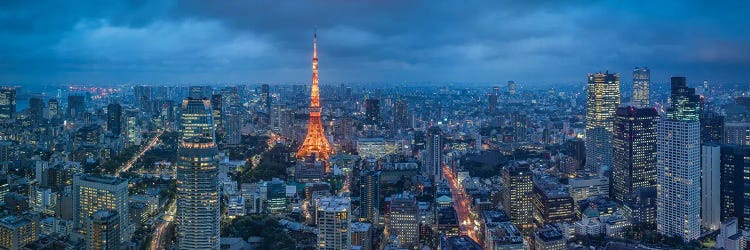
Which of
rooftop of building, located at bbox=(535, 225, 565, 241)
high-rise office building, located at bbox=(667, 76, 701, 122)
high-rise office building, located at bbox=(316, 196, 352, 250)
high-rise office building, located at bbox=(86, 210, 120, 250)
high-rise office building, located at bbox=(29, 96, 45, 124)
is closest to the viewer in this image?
high-rise office building, located at bbox=(86, 210, 120, 250)

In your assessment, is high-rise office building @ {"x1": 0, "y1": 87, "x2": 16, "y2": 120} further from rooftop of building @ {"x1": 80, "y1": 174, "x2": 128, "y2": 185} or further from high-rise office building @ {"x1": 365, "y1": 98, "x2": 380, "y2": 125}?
high-rise office building @ {"x1": 365, "y1": 98, "x2": 380, "y2": 125}

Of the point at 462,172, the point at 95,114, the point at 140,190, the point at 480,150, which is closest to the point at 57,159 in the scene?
the point at 140,190

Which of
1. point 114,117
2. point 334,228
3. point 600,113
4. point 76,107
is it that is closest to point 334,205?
point 334,228

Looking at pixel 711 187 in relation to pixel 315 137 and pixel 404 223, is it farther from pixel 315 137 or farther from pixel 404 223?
pixel 315 137

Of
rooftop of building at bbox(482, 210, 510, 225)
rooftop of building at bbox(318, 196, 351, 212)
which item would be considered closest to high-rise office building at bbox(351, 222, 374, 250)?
rooftop of building at bbox(318, 196, 351, 212)

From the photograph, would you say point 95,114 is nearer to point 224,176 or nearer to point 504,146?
point 224,176
